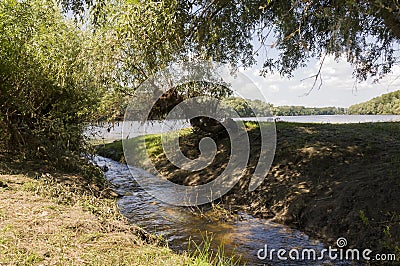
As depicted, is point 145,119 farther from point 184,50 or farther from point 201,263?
point 201,263

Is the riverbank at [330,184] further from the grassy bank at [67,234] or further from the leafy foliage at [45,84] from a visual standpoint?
the leafy foliage at [45,84]

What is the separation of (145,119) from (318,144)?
503 centimetres

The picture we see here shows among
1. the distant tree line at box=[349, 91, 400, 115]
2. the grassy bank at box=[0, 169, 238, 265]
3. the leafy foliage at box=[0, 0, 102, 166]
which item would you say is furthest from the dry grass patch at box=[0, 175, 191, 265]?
the distant tree line at box=[349, 91, 400, 115]

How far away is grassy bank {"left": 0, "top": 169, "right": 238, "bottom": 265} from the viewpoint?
132 inches

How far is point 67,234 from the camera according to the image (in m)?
3.94

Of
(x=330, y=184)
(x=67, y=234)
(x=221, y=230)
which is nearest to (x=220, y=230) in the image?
(x=221, y=230)

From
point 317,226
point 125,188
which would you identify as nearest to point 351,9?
point 317,226

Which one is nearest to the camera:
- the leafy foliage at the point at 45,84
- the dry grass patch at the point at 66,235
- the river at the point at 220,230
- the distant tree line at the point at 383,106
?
the dry grass patch at the point at 66,235

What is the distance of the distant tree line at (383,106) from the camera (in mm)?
18297

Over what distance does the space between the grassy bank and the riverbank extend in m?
2.27

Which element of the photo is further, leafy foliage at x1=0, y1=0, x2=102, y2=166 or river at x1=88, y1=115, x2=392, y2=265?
leafy foliage at x1=0, y1=0, x2=102, y2=166

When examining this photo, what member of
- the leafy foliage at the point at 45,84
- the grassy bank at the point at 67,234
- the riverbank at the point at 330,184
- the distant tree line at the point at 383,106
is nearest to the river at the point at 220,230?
the riverbank at the point at 330,184

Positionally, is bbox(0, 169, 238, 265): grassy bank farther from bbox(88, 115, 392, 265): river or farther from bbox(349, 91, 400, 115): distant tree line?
bbox(349, 91, 400, 115): distant tree line

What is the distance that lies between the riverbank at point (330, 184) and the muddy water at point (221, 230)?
1.20ft
